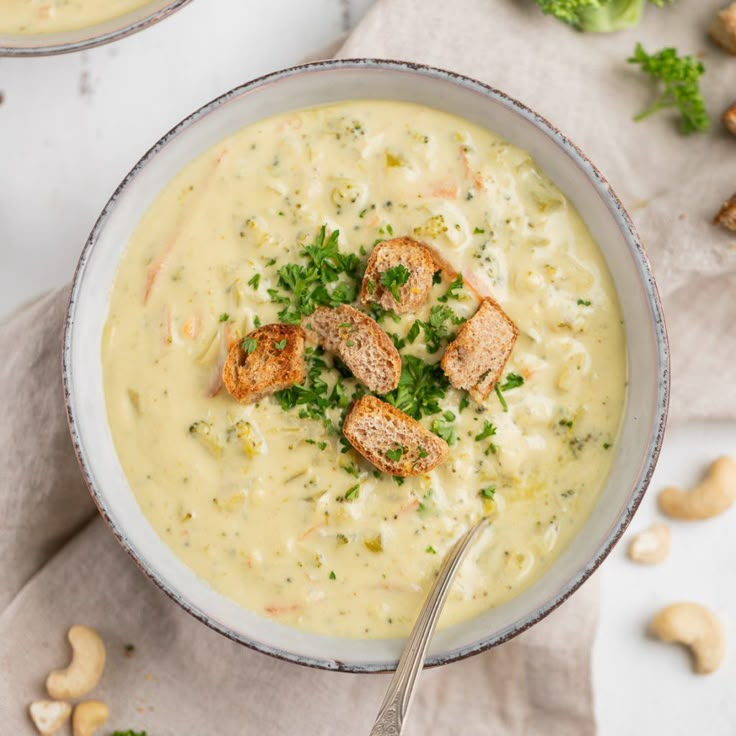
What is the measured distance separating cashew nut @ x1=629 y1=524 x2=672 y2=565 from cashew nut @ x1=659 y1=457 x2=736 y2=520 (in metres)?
0.08

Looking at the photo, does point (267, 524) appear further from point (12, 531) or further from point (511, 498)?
point (12, 531)

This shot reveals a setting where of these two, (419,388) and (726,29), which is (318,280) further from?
(726,29)

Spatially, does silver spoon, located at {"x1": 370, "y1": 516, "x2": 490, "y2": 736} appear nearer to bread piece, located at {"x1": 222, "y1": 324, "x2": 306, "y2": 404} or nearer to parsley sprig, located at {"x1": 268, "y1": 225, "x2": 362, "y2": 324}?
bread piece, located at {"x1": 222, "y1": 324, "x2": 306, "y2": 404}

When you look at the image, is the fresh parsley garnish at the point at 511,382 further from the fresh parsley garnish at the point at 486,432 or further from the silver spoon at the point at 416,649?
the silver spoon at the point at 416,649

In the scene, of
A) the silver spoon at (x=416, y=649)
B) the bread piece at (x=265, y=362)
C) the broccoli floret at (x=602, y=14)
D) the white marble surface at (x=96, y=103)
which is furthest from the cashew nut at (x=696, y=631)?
the white marble surface at (x=96, y=103)

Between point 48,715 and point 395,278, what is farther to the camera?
point 48,715

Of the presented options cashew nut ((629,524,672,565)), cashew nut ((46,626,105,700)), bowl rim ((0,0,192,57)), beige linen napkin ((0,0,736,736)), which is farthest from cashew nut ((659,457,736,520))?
bowl rim ((0,0,192,57))

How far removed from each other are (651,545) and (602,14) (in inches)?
77.3

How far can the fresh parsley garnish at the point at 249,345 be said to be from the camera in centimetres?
285

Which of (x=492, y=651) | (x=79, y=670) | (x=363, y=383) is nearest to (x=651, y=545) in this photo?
(x=492, y=651)

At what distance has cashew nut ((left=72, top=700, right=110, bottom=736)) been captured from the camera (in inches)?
135

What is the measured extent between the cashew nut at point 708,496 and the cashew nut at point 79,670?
2.16m

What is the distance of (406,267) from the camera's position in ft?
9.14

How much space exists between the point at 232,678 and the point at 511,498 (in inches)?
51.1
